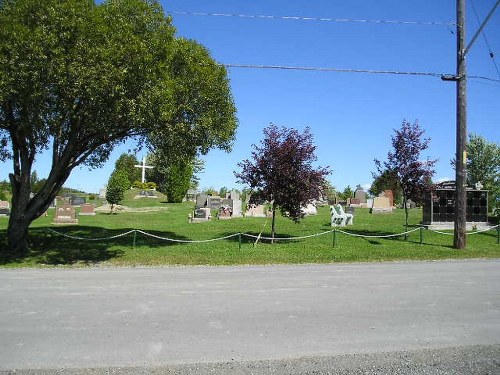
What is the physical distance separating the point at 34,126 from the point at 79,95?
246 centimetres

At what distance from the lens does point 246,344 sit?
595 centimetres

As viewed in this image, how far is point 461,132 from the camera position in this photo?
713 inches

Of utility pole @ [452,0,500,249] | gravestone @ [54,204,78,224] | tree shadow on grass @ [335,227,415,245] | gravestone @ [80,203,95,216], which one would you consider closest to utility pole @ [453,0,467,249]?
utility pole @ [452,0,500,249]

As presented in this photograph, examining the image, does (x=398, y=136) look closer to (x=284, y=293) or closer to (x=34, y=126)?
(x=284, y=293)

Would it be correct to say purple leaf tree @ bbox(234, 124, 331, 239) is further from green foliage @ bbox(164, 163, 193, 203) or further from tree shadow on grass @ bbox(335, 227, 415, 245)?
green foliage @ bbox(164, 163, 193, 203)

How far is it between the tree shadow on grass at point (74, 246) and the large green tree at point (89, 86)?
3.03ft

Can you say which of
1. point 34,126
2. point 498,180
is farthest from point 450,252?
point 498,180

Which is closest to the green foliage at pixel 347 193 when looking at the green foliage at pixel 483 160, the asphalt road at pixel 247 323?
the green foliage at pixel 483 160

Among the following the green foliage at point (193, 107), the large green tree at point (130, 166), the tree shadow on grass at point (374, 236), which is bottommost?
the tree shadow on grass at point (374, 236)

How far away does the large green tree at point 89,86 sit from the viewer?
1202 cm

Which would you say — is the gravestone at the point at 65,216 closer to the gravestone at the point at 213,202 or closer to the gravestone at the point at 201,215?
the gravestone at the point at 201,215

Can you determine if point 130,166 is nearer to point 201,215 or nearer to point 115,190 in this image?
point 115,190

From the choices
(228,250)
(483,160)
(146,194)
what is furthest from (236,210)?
(483,160)

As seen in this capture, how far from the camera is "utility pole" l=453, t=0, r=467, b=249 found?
18.0 m
